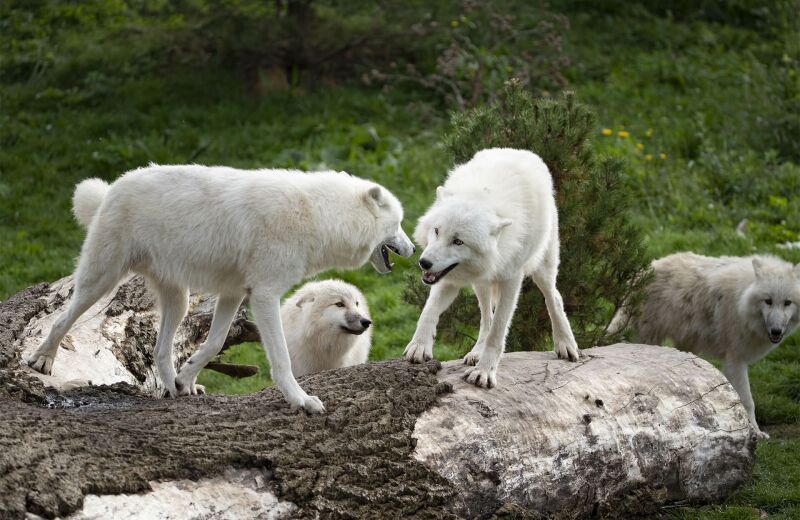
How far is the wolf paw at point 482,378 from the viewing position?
5.51 m

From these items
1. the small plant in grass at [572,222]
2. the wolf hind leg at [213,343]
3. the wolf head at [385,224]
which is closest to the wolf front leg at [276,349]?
the wolf hind leg at [213,343]

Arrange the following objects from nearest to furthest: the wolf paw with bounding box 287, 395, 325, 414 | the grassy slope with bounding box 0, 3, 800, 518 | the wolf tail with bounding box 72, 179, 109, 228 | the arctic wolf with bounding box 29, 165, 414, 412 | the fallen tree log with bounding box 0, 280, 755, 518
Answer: the fallen tree log with bounding box 0, 280, 755, 518
the wolf paw with bounding box 287, 395, 325, 414
the arctic wolf with bounding box 29, 165, 414, 412
the wolf tail with bounding box 72, 179, 109, 228
the grassy slope with bounding box 0, 3, 800, 518

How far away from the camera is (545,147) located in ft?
24.9

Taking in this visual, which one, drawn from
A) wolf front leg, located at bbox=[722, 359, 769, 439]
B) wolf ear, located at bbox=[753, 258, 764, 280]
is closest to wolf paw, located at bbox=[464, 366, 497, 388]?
wolf front leg, located at bbox=[722, 359, 769, 439]

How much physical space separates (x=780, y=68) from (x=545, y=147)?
965 centimetres

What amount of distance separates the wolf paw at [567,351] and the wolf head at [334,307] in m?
1.78

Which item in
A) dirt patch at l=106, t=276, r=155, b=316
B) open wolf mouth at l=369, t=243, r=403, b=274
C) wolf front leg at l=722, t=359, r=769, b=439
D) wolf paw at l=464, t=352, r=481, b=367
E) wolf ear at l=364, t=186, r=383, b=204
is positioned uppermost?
wolf ear at l=364, t=186, r=383, b=204

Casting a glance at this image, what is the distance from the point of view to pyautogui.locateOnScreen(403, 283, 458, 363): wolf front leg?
5.75m

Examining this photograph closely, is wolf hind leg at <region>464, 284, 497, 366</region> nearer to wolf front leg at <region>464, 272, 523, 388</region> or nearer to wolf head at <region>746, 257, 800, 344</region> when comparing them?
wolf front leg at <region>464, 272, 523, 388</region>

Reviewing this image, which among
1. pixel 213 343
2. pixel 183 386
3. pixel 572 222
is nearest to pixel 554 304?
pixel 572 222

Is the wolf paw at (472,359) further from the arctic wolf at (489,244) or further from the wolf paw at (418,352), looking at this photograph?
the wolf paw at (418,352)

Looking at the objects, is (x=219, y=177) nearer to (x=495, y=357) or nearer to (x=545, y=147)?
(x=495, y=357)

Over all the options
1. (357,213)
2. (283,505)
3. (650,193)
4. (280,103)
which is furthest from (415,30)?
(283,505)

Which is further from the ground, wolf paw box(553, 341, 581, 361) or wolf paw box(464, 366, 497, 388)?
wolf paw box(464, 366, 497, 388)
